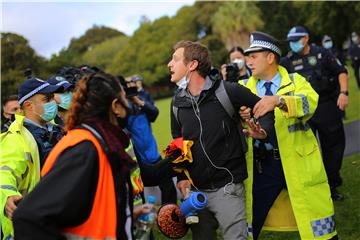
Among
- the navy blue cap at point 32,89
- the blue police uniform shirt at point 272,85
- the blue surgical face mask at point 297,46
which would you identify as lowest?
the blue police uniform shirt at point 272,85

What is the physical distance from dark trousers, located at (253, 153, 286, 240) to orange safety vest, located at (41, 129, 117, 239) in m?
2.19

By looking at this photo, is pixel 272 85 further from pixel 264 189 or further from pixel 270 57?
pixel 264 189

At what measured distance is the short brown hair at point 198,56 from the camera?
3.89m

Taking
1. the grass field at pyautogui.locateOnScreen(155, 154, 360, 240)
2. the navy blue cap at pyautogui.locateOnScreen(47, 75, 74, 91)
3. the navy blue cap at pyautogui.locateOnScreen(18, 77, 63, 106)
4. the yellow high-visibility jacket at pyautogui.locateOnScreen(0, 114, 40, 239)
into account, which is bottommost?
the grass field at pyautogui.locateOnScreen(155, 154, 360, 240)

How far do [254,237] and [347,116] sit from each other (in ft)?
34.2

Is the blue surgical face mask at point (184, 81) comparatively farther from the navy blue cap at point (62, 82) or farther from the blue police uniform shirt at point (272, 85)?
the navy blue cap at point (62, 82)

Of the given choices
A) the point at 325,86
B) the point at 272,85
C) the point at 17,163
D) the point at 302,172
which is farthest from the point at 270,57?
the point at 325,86

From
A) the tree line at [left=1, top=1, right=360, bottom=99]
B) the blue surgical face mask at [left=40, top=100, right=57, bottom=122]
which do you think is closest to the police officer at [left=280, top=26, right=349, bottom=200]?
the tree line at [left=1, top=1, right=360, bottom=99]

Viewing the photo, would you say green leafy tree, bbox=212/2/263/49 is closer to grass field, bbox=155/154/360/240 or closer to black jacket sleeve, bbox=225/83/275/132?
grass field, bbox=155/154/360/240

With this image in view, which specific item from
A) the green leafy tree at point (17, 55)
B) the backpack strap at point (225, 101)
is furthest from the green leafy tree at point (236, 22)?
the backpack strap at point (225, 101)

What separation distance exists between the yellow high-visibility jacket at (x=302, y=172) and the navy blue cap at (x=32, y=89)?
1.81 m

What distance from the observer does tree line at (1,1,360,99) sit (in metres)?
28.8

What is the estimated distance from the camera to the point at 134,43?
70688mm

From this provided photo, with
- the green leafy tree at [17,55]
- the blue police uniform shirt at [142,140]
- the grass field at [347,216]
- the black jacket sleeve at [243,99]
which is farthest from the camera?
the green leafy tree at [17,55]
